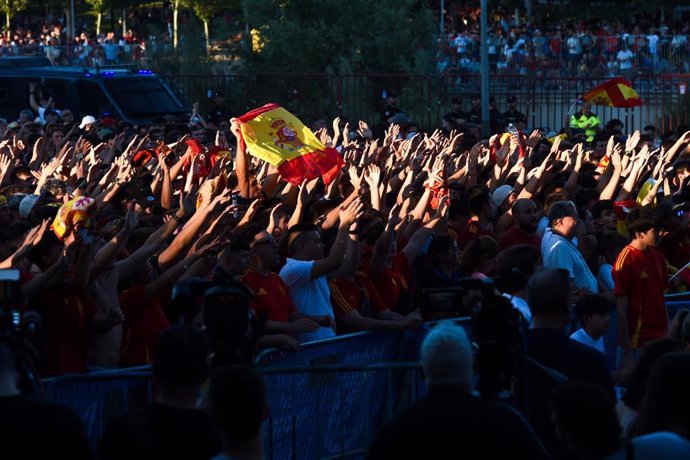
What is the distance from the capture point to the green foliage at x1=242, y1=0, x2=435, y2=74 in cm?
3441

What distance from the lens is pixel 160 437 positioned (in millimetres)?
5629

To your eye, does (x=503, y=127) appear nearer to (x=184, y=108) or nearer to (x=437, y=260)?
(x=184, y=108)

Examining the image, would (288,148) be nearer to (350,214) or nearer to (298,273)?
(350,214)

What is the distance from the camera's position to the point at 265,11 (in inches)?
1426

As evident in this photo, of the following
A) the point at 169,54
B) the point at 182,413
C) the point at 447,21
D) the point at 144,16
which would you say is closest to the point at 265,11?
the point at 169,54

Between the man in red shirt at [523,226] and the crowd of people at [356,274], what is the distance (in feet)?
0.05

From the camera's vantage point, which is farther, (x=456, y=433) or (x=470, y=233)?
(x=470, y=233)

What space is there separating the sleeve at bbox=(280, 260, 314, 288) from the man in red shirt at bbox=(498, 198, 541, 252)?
247cm

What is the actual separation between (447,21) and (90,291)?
44049mm

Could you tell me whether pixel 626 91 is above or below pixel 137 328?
above

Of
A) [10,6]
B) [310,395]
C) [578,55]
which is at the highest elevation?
[10,6]

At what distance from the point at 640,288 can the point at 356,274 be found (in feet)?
6.06

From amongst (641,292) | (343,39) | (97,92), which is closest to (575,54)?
(343,39)

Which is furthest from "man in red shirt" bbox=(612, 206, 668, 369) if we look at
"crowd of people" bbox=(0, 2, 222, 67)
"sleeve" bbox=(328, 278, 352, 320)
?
"crowd of people" bbox=(0, 2, 222, 67)
